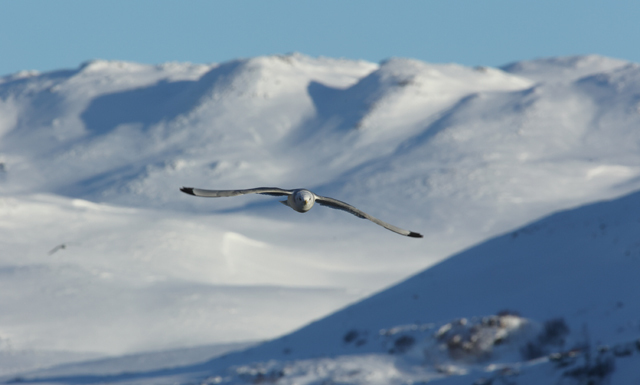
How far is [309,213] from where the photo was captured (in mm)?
83875

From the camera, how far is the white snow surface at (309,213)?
1551 inches

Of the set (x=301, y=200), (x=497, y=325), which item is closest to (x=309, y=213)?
(x=497, y=325)

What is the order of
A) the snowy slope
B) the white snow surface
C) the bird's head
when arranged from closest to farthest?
the bird's head → the snowy slope → the white snow surface

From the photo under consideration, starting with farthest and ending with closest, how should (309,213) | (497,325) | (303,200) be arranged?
(309,213), (497,325), (303,200)

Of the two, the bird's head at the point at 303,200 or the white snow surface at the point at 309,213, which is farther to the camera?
the white snow surface at the point at 309,213

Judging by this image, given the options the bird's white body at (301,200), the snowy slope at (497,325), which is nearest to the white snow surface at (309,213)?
the snowy slope at (497,325)

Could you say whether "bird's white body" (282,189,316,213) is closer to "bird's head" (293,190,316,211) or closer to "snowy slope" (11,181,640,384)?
"bird's head" (293,190,316,211)

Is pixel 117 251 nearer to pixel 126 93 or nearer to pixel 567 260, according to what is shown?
pixel 567 260

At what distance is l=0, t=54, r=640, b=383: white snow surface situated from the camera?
129ft

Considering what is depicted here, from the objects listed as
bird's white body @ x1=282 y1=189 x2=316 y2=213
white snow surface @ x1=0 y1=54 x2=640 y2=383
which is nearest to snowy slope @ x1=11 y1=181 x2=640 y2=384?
white snow surface @ x1=0 y1=54 x2=640 y2=383

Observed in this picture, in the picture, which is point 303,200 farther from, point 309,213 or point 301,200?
point 309,213

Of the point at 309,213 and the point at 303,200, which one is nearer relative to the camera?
the point at 303,200

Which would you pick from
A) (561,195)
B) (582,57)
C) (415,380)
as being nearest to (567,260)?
(415,380)

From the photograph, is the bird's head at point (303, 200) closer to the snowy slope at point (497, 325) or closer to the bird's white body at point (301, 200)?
the bird's white body at point (301, 200)
